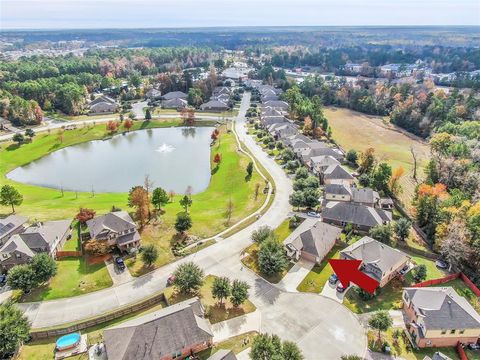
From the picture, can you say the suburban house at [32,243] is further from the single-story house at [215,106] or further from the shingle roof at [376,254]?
the single-story house at [215,106]

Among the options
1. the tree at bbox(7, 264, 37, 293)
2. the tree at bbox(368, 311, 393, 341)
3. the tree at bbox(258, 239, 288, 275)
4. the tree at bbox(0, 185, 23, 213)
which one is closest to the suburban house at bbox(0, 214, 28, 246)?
the tree at bbox(0, 185, 23, 213)

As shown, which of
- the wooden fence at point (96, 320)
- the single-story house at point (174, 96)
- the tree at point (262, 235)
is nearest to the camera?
the wooden fence at point (96, 320)

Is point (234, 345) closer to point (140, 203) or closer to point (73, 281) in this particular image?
point (73, 281)

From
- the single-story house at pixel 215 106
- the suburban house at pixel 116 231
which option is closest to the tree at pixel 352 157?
the suburban house at pixel 116 231

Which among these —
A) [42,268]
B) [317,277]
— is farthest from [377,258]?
[42,268]

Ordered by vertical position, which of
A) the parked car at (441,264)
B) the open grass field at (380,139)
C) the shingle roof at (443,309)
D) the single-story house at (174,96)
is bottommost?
the open grass field at (380,139)

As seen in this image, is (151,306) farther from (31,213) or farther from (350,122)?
(350,122)
